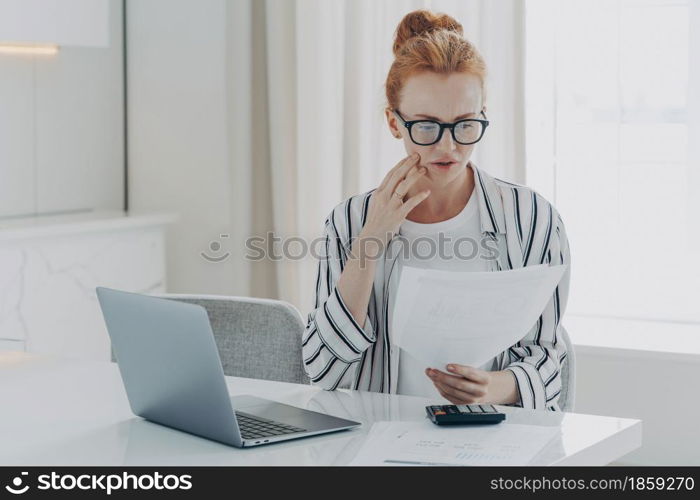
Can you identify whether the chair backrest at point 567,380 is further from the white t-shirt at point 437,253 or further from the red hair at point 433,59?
the red hair at point 433,59

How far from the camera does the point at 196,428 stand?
4.18 feet

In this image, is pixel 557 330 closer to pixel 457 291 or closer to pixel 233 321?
pixel 457 291

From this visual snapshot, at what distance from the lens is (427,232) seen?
178cm

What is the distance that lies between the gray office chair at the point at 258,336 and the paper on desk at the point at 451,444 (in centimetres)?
55

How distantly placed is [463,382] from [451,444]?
0.83 ft

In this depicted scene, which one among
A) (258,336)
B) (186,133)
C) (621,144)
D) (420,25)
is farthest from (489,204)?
(186,133)

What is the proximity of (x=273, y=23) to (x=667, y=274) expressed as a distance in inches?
57.2

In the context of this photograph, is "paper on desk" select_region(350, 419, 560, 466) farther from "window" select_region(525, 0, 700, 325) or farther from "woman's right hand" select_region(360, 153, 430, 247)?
"window" select_region(525, 0, 700, 325)

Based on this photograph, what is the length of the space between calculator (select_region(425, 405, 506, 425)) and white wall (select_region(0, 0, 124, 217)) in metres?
2.09

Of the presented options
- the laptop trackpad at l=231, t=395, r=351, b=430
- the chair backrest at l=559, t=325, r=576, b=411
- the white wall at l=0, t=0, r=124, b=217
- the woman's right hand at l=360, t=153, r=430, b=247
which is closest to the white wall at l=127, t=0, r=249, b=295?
the white wall at l=0, t=0, r=124, b=217

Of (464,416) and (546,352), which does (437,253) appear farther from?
(464,416)

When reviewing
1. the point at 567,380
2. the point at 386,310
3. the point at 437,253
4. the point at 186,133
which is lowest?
the point at 567,380
